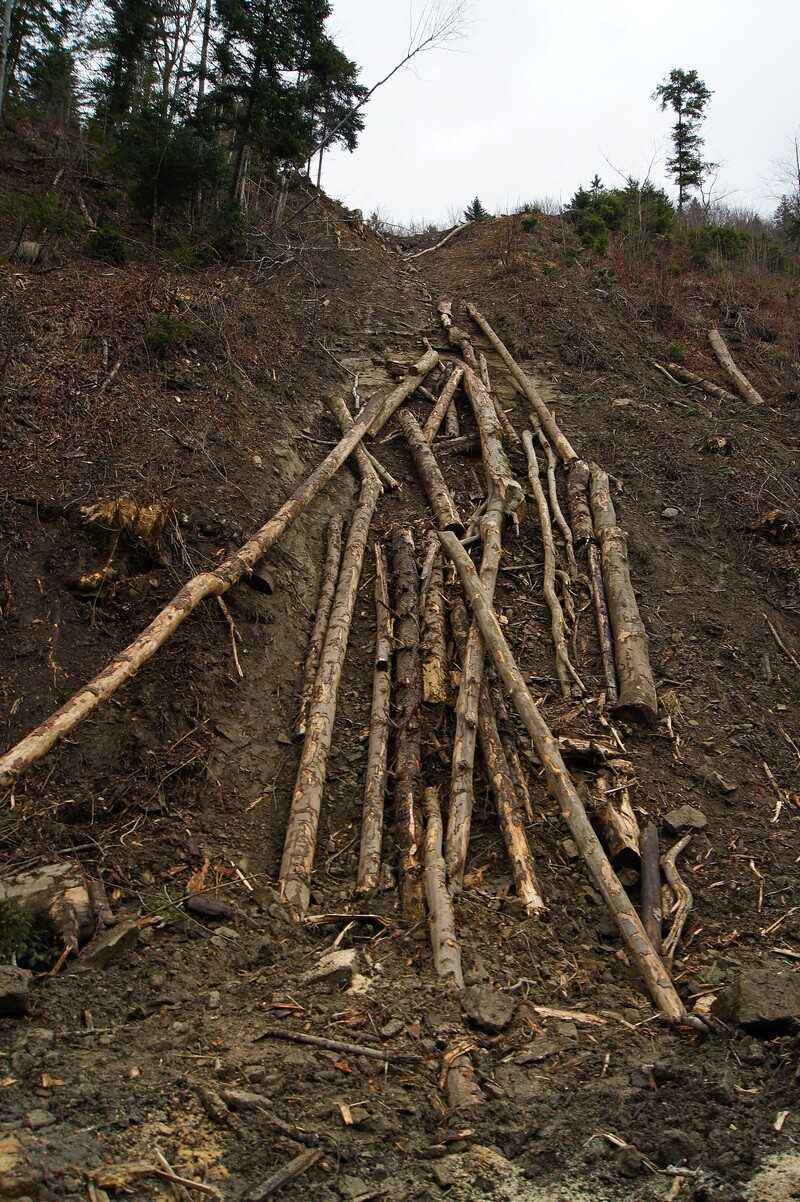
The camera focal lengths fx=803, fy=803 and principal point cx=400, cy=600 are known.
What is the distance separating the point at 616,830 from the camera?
5.45 metres

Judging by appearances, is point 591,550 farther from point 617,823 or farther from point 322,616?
point 617,823

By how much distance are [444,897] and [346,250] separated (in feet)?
51.4

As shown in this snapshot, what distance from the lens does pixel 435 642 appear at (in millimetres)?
6867

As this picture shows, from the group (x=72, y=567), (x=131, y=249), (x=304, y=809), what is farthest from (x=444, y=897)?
(x=131, y=249)

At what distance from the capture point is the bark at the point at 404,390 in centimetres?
1031

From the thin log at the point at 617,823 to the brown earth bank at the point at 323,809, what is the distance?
0.11 meters

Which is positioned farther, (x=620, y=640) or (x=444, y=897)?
(x=620, y=640)

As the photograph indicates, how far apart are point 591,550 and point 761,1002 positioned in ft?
16.8

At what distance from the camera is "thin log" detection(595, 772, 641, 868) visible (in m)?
5.38

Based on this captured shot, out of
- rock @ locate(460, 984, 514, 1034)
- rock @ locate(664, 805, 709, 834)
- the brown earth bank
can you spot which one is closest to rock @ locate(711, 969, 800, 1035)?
the brown earth bank

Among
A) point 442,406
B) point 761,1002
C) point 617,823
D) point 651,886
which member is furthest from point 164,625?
point 442,406

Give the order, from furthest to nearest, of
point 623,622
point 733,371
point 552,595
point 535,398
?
point 733,371, point 535,398, point 552,595, point 623,622

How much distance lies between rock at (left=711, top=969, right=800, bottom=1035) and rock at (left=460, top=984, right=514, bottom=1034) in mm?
1071

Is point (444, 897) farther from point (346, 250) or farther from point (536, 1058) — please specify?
point (346, 250)
